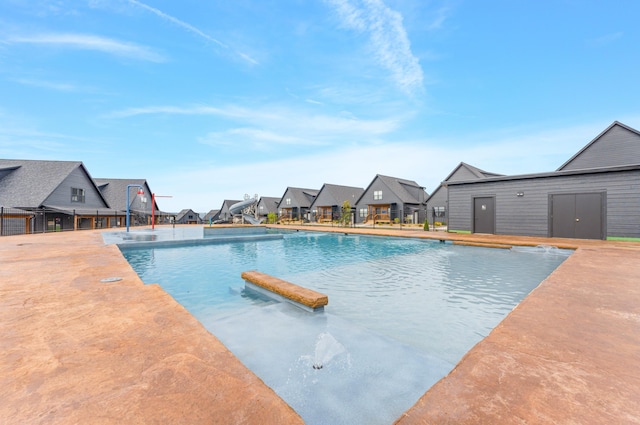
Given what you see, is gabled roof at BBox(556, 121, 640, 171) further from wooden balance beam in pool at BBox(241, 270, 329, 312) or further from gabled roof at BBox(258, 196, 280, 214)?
gabled roof at BBox(258, 196, 280, 214)

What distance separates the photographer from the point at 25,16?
35.0 ft

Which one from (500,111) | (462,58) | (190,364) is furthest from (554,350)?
(500,111)

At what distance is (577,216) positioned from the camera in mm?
13969

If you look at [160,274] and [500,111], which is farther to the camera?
[500,111]

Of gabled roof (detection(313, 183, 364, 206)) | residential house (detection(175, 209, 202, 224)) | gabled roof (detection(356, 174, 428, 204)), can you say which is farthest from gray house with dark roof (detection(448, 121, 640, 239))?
residential house (detection(175, 209, 202, 224))

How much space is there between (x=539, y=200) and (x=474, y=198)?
3296 millimetres

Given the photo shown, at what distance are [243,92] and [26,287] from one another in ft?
59.3

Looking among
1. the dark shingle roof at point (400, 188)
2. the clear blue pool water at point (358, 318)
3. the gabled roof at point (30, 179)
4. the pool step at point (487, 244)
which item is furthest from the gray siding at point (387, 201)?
the gabled roof at point (30, 179)

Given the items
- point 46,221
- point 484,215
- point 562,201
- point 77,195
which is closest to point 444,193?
point 484,215

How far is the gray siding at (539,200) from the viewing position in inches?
500

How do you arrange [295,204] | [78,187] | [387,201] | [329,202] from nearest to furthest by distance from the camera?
[78,187], [387,201], [329,202], [295,204]

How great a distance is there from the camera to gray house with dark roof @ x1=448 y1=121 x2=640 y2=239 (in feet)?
42.1

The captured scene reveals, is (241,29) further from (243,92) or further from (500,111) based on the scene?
(500,111)

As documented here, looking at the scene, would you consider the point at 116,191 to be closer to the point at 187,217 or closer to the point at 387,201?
the point at 187,217
